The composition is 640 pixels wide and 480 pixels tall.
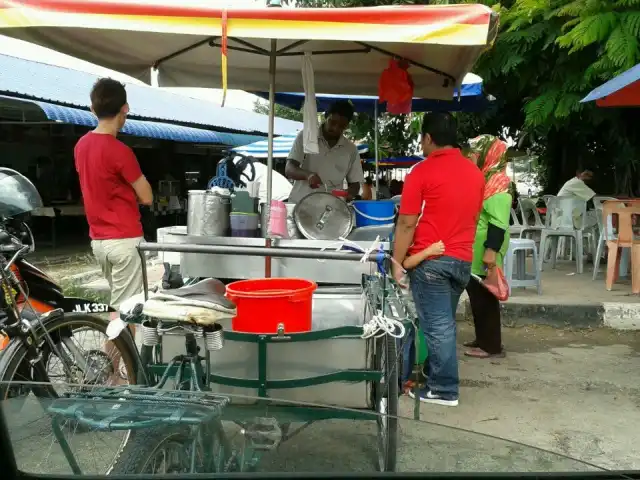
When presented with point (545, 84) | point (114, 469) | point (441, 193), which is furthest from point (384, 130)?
point (114, 469)

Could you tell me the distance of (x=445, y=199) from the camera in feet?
12.7

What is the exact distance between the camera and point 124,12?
312 centimetres

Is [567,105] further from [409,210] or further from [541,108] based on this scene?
[409,210]

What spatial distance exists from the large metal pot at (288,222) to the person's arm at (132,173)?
710 millimetres

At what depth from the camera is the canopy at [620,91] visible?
586cm

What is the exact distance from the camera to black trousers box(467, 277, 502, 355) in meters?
5.21

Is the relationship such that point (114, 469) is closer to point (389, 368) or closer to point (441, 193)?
point (389, 368)

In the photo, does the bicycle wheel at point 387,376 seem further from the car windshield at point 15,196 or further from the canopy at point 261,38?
the car windshield at point 15,196

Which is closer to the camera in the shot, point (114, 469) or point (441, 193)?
point (114, 469)

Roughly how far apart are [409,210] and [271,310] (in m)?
1.32

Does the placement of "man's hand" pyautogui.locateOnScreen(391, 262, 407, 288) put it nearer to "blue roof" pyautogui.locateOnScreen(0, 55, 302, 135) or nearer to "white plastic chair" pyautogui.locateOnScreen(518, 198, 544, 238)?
"white plastic chair" pyautogui.locateOnScreen(518, 198, 544, 238)

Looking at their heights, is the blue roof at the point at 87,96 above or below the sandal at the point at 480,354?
above

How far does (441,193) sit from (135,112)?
34.8 ft


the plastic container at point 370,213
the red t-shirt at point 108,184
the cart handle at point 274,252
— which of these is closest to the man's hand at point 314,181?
the plastic container at point 370,213
